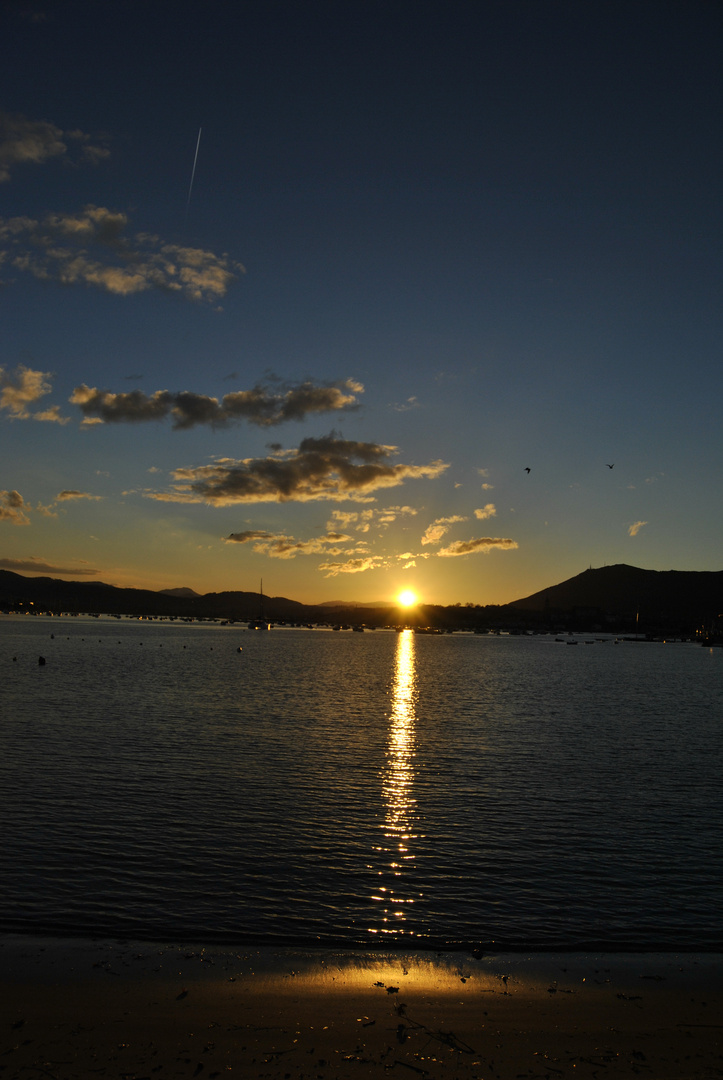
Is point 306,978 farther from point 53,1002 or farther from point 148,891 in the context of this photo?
point 148,891

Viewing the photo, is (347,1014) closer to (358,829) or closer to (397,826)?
(358,829)

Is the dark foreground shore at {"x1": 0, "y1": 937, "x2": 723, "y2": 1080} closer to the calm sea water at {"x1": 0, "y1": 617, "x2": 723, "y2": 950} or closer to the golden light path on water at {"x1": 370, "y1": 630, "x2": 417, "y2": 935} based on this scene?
the calm sea water at {"x1": 0, "y1": 617, "x2": 723, "y2": 950}

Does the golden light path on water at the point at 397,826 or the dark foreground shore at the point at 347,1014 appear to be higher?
the dark foreground shore at the point at 347,1014

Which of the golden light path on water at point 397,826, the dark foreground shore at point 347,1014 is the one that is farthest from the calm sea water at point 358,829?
the dark foreground shore at point 347,1014

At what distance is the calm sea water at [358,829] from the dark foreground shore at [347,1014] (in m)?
1.09

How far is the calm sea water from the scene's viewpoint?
1390 cm

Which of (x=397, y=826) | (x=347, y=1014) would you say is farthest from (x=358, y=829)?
(x=347, y=1014)

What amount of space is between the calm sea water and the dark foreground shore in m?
1.09

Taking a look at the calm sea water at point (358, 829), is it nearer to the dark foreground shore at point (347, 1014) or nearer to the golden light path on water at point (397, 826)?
the golden light path on water at point (397, 826)

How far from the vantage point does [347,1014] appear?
32.6 ft

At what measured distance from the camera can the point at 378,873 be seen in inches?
655

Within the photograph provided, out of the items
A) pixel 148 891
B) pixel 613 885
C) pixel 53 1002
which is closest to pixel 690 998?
pixel 613 885

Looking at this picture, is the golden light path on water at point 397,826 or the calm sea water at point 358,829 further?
the golden light path on water at point 397,826

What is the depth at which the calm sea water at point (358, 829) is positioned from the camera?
13.9 metres
